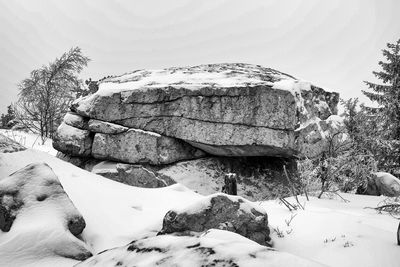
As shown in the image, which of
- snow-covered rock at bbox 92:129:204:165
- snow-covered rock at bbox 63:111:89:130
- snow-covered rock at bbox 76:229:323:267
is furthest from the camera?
snow-covered rock at bbox 63:111:89:130

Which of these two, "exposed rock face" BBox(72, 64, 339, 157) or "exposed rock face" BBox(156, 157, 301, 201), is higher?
"exposed rock face" BBox(72, 64, 339, 157)

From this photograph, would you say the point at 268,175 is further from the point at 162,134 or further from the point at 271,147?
the point at 162,134

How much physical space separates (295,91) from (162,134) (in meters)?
5.52

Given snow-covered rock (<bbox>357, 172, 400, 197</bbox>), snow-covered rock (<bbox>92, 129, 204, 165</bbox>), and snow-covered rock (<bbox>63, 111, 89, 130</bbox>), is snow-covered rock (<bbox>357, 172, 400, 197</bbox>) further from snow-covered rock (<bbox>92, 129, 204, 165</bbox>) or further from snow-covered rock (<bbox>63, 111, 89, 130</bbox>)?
snow-covered rock (<bbox>63, 111, 89, 130</bbox>)

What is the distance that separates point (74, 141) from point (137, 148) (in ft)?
8.82

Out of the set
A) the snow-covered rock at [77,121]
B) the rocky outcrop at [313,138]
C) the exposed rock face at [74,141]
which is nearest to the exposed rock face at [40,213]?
the exposed rock face at [74,141]

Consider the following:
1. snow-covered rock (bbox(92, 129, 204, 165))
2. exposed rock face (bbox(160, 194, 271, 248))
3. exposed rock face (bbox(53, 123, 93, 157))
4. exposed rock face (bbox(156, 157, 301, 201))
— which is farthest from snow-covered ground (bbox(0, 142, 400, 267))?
exposed rock face (bbox(53, 123, 93, 157))

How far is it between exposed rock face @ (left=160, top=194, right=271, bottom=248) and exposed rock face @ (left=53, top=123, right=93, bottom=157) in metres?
9.18

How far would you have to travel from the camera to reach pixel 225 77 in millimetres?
12914

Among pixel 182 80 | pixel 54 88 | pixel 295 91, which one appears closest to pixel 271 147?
pixel 295 91

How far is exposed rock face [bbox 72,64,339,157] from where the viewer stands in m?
11.4

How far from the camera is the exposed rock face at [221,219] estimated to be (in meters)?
4.12

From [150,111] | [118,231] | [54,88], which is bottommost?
[118,231]

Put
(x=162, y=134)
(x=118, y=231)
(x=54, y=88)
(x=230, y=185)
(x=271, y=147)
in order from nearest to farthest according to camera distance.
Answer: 1. (x=118, y=231)
2. (x=230, y=185)
3. (x=271, y=147)
4. (x=162, y=134)
5. (x=54, y=88)
